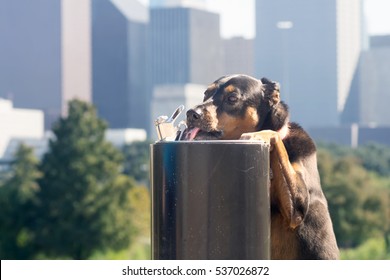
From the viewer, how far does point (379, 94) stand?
144 m

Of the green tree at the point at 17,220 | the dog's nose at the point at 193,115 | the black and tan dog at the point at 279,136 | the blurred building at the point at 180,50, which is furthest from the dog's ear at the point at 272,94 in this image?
the blurred building at the point at 180,50

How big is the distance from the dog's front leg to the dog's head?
0.91 feet

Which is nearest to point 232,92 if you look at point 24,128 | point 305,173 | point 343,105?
point 305,173

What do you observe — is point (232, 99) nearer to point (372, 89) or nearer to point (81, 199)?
point (81, 199)

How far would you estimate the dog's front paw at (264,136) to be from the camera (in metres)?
4.97

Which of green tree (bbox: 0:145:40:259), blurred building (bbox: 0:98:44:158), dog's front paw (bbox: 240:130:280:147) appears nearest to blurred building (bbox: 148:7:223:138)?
blurred building (bbox: 0:98:44:158)

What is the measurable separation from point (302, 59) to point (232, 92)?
5036 inches

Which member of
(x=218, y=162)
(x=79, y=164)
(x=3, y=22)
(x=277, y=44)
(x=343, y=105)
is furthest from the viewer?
(x=3, y=22)

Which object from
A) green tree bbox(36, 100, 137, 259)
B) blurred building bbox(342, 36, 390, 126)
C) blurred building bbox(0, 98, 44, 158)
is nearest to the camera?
green tree bbox(36, 100, 137, 259)

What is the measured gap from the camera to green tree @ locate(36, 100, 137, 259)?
5384cm

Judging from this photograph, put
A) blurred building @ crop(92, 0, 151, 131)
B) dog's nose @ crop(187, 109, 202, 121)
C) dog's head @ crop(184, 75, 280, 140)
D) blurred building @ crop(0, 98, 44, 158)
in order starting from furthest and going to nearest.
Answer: blurred building @ crop(92, 0, 151, 131), blurred building @ crop(0, 98, 44, 158), dog's head @ crop(184, 75, 280, 140), dog's nose @ crop(187, 109, 202, 121)

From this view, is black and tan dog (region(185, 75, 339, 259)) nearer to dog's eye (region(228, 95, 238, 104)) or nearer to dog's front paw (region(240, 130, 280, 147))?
dog's eye (region(228, 95, 238, 104))

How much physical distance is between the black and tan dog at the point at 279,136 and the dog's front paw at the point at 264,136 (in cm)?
11

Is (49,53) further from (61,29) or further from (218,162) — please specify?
(218,162)
